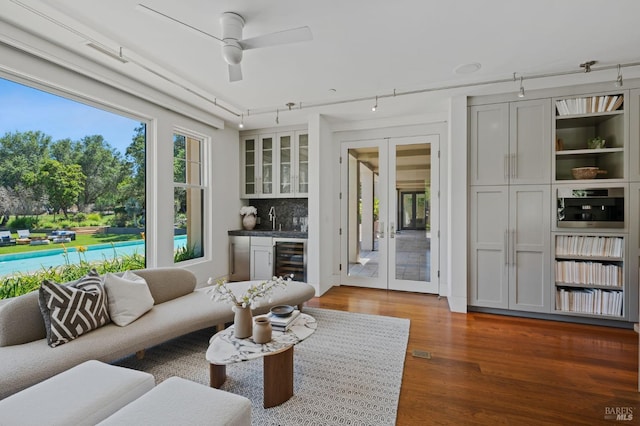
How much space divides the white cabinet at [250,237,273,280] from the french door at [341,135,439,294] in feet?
4.04

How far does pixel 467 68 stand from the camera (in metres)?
3.03

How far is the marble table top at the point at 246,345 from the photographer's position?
189 centimetres

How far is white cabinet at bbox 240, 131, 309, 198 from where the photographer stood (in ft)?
16.7

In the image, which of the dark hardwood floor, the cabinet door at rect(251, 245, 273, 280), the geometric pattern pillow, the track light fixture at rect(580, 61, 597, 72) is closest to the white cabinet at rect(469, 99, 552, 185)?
the track light fixture at rect(580, 61, 597, 72)

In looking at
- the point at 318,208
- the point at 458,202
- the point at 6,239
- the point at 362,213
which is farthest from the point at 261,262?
the point at 458,202

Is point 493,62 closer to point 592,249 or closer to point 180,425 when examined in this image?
point 592,249

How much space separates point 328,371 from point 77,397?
1656 millimetres

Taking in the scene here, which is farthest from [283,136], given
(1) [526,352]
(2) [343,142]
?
(1) [526,352]

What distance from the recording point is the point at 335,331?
3203mm

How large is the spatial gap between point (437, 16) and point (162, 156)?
3.48 metres

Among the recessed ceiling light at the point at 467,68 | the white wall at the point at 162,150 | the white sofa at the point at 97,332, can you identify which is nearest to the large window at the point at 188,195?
the white wall at the point at 162,150

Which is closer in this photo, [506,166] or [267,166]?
[506,166]

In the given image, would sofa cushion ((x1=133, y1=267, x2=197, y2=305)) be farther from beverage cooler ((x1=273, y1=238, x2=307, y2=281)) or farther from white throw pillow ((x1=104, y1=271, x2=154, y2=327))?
beverage cooler ((x1=273, y1=238, x2=307, y2=281))

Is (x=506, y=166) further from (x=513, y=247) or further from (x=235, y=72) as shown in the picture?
(x=235, y=72)
